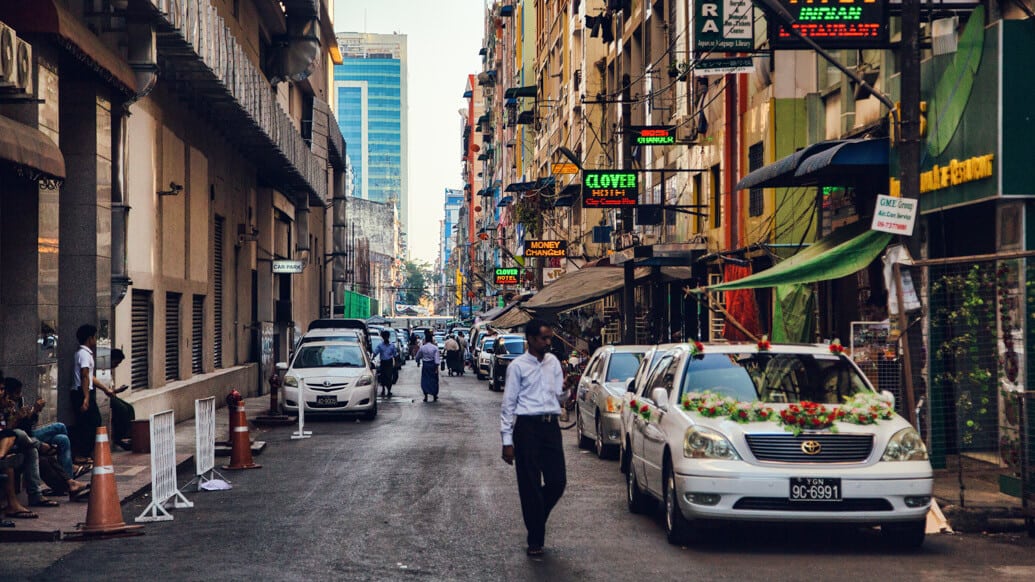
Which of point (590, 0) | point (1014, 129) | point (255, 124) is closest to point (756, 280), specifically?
point (1014, 129)

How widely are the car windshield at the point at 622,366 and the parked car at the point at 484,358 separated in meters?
29.5

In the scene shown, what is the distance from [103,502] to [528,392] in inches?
156

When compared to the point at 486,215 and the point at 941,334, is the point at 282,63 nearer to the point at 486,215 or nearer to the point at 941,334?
the point at 941,334

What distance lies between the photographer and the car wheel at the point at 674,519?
34.1 ft

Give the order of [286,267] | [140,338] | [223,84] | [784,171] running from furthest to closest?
1. [286,267]
2. [223,84]
3. [140,338]
4. [784,171]

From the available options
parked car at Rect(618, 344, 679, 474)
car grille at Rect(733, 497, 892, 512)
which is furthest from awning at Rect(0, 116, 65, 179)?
car grille at Rect(733, 497, 892, 512)

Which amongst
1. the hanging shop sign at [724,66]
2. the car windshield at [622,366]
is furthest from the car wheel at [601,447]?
the hanging shop sign at [724,66]

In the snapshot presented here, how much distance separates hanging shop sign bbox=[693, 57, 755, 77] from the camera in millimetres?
24281

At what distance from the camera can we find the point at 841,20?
574 inches

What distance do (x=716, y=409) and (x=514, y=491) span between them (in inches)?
164

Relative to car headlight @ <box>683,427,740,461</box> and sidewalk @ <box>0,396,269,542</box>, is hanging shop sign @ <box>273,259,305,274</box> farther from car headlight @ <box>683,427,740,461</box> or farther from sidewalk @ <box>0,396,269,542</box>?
car headlight @ <box>683,427,740,461</box>

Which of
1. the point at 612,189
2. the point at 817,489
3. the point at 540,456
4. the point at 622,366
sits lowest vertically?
the point at 817,489

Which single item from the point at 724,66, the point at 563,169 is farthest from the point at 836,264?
the point at 563,169

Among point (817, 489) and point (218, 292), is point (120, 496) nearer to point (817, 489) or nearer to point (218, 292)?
point (817, 489)
